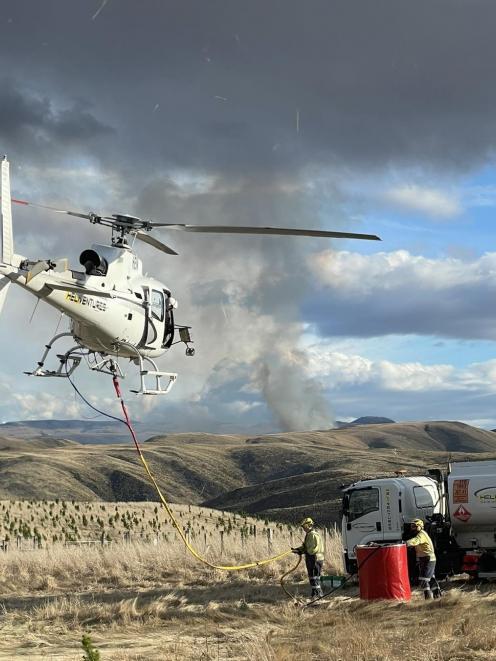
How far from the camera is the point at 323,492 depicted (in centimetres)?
6694

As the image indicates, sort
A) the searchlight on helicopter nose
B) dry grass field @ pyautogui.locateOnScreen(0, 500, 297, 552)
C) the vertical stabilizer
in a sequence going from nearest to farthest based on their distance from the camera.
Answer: the vertical stabilizer, the searchlight on helicopter nose, dry grass field @ pyautogui.locateOnScreen(0, 500, 297, 552)

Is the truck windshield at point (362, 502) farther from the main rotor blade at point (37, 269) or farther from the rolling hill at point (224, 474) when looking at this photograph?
the rolling hill at point (224, 474)

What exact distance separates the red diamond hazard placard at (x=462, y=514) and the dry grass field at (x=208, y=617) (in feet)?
5.29

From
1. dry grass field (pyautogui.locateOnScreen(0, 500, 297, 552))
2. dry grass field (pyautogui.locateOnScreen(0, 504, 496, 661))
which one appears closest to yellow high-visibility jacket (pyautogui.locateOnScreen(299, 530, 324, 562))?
dry grass field (pyautogui.locateOnScreen(0, 504, 496, 661))

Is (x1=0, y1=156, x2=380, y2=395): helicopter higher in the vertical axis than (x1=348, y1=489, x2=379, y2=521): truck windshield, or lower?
higher

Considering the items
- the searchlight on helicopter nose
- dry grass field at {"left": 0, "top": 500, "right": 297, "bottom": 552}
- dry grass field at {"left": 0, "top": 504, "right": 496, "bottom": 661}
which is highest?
the searchlight on helicopter nose

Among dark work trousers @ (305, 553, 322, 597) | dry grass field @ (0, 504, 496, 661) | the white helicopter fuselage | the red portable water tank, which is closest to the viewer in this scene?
dry grass field @ (0, 504, 496, 661)

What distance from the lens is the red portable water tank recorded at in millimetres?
17859

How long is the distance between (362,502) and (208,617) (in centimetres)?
600

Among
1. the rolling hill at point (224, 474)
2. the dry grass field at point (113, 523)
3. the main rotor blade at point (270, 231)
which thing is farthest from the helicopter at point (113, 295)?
the rolling hill at point (224, 474)

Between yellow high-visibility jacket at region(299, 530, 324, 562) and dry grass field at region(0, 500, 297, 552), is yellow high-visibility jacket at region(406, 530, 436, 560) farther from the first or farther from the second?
dry grass field at region(0, 500, 297, 552)

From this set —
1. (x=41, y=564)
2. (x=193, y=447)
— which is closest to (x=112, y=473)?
(x=193, y=447)

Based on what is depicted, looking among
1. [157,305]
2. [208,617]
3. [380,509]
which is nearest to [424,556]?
[380,509]

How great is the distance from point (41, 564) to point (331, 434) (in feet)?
499
